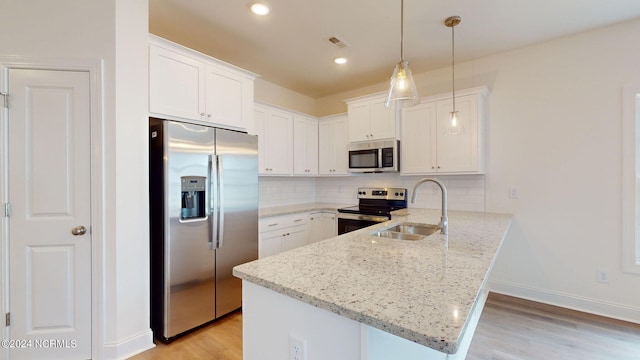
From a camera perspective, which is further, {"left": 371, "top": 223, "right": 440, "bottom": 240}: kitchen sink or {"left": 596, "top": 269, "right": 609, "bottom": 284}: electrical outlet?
{"left": 596, "top": 269, "right": 609, "bottom": 284}: electrical outlet

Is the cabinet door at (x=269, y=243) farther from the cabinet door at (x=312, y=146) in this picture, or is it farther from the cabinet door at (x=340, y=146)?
the cabinet door at (x=340, y=146)

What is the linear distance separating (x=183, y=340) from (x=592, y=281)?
3.87 metres

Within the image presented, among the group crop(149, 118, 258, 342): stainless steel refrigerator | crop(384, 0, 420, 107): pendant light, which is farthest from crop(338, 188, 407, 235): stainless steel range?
crop(384, 0, 420, 107): pendant light

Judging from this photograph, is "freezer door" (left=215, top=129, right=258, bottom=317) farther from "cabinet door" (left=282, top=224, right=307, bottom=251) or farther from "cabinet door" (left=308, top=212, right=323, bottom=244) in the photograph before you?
"cabinet door" (left=308, top=212, right=323, bottom=244)

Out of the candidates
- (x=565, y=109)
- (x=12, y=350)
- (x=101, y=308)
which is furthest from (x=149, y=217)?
(x=565, y=109)

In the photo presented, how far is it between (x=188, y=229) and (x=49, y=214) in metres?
0.91

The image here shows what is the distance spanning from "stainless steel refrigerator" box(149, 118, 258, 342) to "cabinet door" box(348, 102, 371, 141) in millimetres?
1705

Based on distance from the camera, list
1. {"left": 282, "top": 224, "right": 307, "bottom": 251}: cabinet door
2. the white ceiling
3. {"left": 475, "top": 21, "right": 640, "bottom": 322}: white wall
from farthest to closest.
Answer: {"left": 282, "top": 224, "right": 307, "bottom": 251}: cabinet door < {"left": 475, "top": 21, "right": 640, "bottom": 322}: white wall < the white ceiling

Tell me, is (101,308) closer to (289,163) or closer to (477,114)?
(289,163)

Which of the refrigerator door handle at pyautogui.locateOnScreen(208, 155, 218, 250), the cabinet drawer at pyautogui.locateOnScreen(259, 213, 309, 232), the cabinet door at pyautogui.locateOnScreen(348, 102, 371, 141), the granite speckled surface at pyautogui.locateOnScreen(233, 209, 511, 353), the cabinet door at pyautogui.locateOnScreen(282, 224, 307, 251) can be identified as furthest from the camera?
the cabinet door at pyautogui.locateOnScreen(348, 102, 371, 141)

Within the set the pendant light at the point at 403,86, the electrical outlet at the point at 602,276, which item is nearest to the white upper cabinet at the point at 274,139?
the pendant light at the point at 403,86

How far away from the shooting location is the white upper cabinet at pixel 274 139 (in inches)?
138

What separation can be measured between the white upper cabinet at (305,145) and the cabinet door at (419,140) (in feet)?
4.58

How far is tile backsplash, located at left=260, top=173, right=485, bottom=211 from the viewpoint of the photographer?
131 inches
